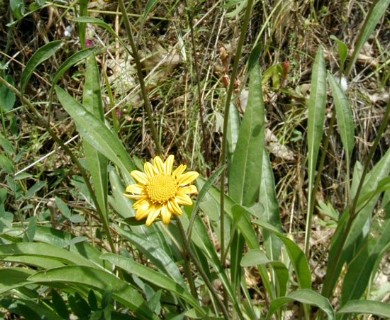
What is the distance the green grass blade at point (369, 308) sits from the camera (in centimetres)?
171

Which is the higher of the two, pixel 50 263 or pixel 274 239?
pixel 50 263

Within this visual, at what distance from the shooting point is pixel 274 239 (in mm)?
2236

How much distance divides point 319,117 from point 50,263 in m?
0.97

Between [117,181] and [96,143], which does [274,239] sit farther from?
[96,143]

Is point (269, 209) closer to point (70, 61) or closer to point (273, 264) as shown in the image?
point (273, 264)

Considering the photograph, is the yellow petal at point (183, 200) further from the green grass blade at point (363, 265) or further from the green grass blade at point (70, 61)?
the green grass blade at point (363, 265)

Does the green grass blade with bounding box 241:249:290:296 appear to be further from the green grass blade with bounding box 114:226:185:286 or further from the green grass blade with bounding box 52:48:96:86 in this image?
the green grass blade with bounding box 52:48:96:86

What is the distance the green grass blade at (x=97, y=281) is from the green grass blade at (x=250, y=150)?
1.56ft

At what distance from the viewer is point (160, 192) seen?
1.61m

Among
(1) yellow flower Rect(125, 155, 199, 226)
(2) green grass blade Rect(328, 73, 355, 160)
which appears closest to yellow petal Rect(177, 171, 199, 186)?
(1) yellow flower Rect(125, 155, 199, 226)

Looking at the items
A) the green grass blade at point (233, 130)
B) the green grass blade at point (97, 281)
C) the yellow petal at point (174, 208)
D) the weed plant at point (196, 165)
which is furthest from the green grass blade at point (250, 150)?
the yellow petal at point (174, 208)

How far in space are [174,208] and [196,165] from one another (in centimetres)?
124

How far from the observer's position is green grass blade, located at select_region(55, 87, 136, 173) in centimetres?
188

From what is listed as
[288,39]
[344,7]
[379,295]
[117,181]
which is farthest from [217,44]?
[379,295]
